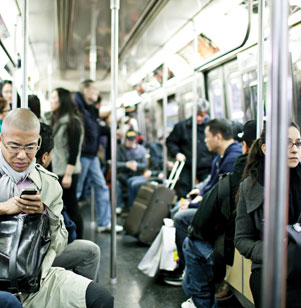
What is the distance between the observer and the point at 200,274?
9.98ft

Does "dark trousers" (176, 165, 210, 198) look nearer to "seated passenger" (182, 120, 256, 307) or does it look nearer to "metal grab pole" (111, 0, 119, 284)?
"metal grab pole" (111, 0, 119, 284)

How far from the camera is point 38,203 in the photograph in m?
1.90

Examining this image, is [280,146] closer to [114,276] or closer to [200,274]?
[200,274]

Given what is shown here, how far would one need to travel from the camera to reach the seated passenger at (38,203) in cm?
190

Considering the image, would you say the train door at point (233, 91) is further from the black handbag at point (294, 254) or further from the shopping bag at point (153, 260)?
the black handbag at point (294, 254)

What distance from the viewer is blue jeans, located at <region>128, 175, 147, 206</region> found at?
6629 millimetres

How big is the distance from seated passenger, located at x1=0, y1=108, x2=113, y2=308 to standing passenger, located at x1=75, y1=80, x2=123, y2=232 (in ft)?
9.96

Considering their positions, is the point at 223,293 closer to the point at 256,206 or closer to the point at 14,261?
the point at 256,206

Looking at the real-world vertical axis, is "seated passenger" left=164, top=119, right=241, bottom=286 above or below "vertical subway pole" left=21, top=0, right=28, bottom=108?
below

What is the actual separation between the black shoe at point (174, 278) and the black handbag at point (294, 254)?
6.72ft

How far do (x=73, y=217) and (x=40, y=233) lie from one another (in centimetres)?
165

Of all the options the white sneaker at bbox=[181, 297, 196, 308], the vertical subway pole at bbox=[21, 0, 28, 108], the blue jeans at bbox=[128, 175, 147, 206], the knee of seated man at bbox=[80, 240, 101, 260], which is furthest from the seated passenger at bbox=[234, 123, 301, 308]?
the blue jeans at bbox=[128, 175, 147, 206]

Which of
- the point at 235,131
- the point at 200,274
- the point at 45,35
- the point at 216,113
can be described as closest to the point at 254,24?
the point at 235,131

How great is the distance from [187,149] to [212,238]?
272 cm
